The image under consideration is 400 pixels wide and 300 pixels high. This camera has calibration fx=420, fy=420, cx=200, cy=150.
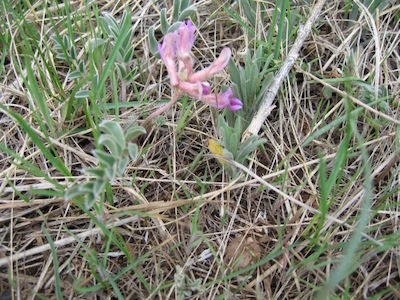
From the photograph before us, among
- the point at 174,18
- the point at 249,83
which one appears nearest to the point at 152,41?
A: the point at 174,18

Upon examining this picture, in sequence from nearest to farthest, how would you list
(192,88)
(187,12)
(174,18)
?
(192,88) → (187,12) → (174,18)

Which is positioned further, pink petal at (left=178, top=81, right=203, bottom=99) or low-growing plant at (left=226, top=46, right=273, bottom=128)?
low-growing plant at (left=226, top=46, right=273, bottom=128)

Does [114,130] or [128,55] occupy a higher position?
[128,55]

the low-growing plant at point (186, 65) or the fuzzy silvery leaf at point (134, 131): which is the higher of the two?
the low-growing plant at point (186, 65)

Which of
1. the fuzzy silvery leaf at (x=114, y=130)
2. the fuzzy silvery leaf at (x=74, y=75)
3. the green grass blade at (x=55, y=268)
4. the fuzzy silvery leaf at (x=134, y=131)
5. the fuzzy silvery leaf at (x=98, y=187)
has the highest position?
the fuzzy silvery leaf at (x=74, y=75)

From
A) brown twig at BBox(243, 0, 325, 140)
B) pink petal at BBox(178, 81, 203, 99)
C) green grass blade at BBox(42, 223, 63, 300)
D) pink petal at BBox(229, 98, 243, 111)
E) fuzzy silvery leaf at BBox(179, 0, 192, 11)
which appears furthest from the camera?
fuzzy silvery leaf at BBox(179, 0, 192, 11)

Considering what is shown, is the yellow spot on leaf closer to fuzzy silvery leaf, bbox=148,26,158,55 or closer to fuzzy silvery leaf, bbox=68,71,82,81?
fuzzy silvery leaf, bbox=148,26,158,55

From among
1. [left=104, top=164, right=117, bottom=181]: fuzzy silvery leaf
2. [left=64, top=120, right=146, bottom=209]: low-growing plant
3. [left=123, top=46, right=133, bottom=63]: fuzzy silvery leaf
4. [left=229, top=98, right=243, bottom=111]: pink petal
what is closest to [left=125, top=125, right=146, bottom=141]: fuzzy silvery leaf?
→ [left=64, top=120, right=146, bottom=209]: low-growing plant

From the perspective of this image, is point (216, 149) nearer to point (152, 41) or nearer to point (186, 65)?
point (186, 65)

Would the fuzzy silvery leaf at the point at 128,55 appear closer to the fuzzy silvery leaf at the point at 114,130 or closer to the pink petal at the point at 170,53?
the pink petal at the point at 170,53

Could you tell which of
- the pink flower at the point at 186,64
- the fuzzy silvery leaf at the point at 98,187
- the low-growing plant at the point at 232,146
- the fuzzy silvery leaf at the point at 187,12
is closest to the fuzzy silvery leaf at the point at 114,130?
the fuzzy silvery leaf at the point at 98,187

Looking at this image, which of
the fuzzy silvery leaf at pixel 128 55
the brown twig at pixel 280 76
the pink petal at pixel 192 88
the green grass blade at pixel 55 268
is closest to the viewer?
the green grass blade at pixel 55 268

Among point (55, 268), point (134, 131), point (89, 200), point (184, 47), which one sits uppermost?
point (184, 47)
